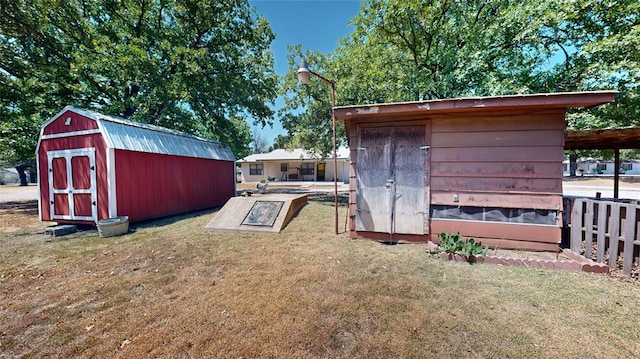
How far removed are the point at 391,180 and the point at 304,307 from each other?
3123 mm

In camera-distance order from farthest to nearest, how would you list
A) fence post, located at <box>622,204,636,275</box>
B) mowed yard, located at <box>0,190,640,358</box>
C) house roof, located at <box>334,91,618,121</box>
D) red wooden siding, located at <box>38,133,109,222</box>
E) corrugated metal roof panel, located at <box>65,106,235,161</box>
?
corrugated metal roof panel, located at <box>65,106,235,161</box>, red wooden siding, located at <box>38,133,109,222</box>, house roof, located at <box>334,91,618,121</box>, fence post, located at <box>622,204,636,275</box>, mowed yard, located at <box>0,190,640,358</box>

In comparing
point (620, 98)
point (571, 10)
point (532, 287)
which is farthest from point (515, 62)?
point (532, 287)

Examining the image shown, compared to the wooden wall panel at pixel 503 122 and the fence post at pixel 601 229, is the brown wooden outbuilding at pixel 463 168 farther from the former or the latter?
the fence post at pixel 601 229

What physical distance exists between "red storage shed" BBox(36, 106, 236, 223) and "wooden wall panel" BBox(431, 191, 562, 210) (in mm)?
8056

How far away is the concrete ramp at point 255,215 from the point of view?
20.6ft

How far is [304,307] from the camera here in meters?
2.75

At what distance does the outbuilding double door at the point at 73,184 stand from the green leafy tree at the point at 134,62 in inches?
171

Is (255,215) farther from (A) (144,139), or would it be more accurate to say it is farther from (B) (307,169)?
(B) (307,169)

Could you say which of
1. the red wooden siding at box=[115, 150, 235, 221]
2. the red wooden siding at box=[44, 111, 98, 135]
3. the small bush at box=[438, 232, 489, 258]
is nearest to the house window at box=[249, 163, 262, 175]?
the red wooden siding at box=[115, 150, 235, 221]

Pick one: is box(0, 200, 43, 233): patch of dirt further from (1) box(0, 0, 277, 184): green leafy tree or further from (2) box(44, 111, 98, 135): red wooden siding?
(2) box(44, 111, 98, 135): red wooden siding

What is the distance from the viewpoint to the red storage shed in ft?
21.9

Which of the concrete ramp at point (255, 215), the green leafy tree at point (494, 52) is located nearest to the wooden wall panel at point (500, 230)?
the concrete ramp at point (255, 215)

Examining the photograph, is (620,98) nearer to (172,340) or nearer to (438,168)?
(438,168)

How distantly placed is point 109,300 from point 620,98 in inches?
432
